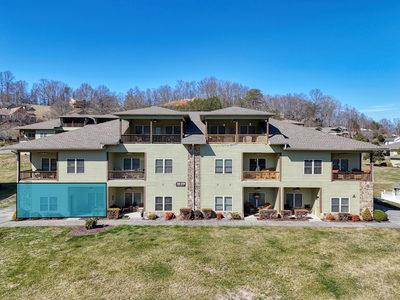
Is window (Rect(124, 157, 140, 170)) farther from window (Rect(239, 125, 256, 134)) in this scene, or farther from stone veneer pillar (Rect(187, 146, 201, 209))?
window (Rect(239, 125, 256, 134))

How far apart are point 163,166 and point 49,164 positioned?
1220 cm

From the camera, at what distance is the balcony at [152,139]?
86.8 ft

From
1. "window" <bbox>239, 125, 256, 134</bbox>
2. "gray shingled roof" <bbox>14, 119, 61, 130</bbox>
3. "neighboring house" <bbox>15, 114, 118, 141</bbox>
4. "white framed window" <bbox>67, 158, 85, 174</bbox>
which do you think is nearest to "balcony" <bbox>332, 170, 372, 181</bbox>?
"window" <bbox>239, 125, 256, 134</bbox>

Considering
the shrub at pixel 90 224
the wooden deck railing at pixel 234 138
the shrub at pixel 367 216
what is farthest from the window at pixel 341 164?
the shrub at pixel 90 224

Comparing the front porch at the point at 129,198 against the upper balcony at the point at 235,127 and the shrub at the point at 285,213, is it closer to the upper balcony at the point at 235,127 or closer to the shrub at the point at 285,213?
the upper balcony at the point at 235,127

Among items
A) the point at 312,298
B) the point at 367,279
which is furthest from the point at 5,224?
the point at 367,279

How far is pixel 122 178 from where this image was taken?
2650 centimetres

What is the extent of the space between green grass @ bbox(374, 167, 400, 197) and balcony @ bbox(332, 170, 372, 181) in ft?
54.9

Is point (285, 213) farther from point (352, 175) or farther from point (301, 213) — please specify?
point (352, 175)

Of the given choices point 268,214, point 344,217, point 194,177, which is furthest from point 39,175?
point 344,217

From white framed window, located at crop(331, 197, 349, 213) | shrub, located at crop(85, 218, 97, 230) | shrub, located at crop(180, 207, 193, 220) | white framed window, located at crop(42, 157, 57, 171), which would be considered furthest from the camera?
white framed window, located at crop(42, 157, 57, 171)

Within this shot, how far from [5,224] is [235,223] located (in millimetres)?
20857

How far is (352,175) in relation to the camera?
84.5 ft

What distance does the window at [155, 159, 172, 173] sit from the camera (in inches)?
1037
